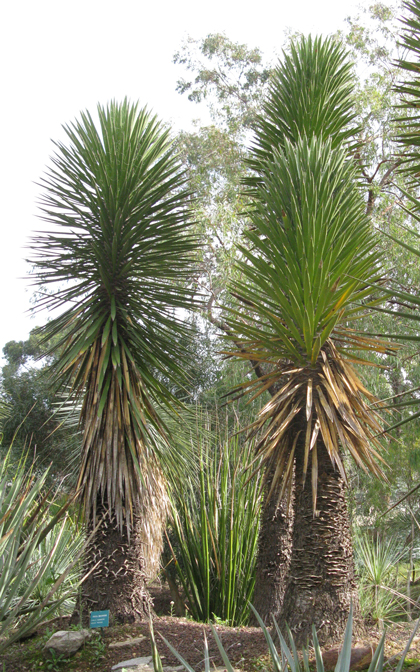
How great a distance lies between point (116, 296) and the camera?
7004 millimetres

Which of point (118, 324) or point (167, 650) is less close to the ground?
point (118, 324)

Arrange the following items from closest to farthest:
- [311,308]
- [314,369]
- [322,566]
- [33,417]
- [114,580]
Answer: [322,566] < [311,308] < [314,369] < [114,580] < [33,417]

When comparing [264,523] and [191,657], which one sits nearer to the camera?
[191,657]

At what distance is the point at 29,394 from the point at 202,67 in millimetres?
12661

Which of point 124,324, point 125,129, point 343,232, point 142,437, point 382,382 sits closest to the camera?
point 343,232

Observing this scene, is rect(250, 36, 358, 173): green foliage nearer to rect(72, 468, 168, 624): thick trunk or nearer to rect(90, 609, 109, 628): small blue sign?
rect(72, 468, 168, 624): thick trunk

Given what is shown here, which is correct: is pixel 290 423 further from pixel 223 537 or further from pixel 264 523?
pixel 223 537

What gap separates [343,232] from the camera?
5332 millimetres

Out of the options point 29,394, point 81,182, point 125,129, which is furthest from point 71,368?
point 29,394

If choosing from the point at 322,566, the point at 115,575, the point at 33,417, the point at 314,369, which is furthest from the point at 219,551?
the point at 33,417

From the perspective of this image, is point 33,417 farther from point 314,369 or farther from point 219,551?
point 314,369

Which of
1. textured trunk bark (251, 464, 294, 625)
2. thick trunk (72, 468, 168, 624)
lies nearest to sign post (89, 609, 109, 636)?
thick trunk (72, 468, 168, 624)

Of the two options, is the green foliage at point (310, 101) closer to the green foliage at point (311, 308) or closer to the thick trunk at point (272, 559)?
the green foliage at point (311, 308)

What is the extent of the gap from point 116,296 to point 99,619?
141 inches
